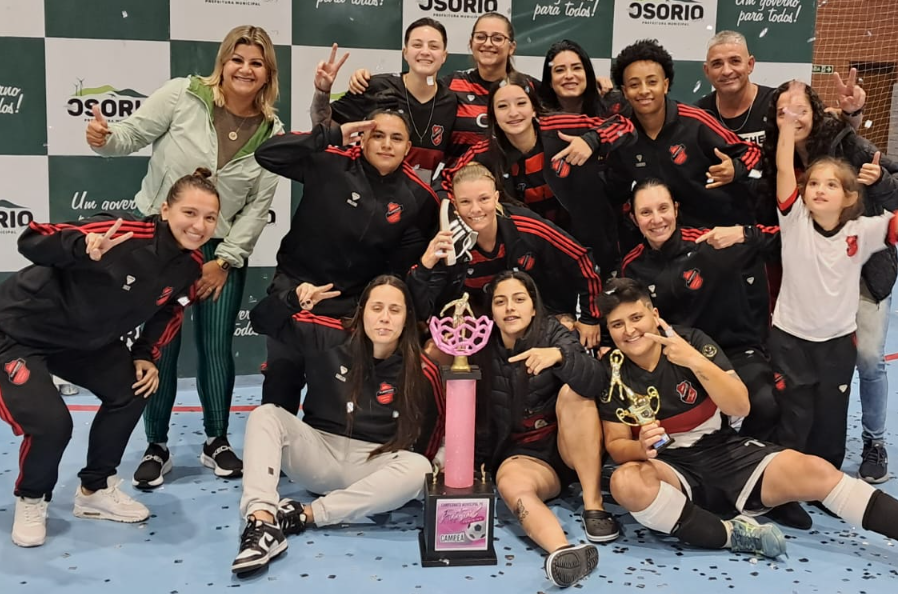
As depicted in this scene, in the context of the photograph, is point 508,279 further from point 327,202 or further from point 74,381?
point 74,381

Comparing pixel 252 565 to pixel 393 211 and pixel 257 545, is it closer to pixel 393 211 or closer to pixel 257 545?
pixel 257 545

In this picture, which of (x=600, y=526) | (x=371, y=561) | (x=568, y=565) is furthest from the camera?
(x=600, y=526)

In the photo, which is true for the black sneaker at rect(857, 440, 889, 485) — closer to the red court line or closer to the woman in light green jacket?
the woman in light green jacket

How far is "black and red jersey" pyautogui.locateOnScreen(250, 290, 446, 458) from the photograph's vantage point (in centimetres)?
307

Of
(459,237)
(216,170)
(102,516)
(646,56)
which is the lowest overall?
(102,516)

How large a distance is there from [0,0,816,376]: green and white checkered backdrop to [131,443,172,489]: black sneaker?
1189 millimetres

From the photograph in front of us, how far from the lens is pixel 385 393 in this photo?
121 inches

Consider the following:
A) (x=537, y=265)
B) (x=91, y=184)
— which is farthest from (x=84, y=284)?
(x=91, y=184)

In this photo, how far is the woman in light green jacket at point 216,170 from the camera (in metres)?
3.34

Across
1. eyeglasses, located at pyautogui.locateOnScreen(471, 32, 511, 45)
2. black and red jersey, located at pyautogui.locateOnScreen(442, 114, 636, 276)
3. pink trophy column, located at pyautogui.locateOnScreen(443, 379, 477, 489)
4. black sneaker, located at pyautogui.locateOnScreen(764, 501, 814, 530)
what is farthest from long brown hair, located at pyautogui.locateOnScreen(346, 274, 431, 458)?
black sneaker, located at pyautogui.locateOnScreen(764, 501, 814, 530)

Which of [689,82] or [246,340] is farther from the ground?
[689,82]

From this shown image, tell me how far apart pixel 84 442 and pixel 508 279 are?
6.41 ft

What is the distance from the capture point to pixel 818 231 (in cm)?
317

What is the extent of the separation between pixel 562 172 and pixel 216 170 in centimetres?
131
